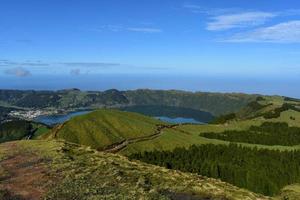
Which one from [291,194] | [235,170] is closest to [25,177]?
[291,194]

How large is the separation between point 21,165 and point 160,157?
122 meters

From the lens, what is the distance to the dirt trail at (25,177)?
55562mm

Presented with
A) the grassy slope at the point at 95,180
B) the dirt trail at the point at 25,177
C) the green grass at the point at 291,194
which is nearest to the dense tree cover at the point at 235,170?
the green grass at the point at 291,194

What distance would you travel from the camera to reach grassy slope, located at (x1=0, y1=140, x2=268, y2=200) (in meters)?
55.3

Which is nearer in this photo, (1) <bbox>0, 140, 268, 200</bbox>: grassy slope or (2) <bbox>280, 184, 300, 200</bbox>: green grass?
(1) <bbox>0, 140, 268, 200</bbox>: grassy slope

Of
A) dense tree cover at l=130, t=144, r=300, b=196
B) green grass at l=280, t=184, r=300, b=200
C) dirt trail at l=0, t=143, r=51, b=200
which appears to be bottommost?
dense tree cover at l=130, t=144, r=300, b=196

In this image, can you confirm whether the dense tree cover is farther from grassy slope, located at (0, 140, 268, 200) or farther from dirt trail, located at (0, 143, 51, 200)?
dirt trail, located at (0, 143, 51, 200)

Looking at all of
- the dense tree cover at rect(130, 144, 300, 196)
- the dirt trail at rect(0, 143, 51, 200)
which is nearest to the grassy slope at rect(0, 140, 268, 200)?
the dirt trail at rect(0, 143, 51, 200)

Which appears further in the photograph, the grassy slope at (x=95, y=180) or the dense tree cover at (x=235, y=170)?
the dense tree cover at (x=235, y=170)

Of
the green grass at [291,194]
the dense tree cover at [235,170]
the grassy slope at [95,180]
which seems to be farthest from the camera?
the dense tree cover at [235,170]

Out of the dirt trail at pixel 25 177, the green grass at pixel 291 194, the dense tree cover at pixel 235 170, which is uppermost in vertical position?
the dirt trail at pixel 25 177

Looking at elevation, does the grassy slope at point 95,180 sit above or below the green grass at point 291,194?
above

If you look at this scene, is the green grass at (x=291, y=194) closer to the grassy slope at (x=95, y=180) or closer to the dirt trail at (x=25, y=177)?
the grassy slope at (x=95, y=180)

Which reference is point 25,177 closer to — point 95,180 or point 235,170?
point 95,180
